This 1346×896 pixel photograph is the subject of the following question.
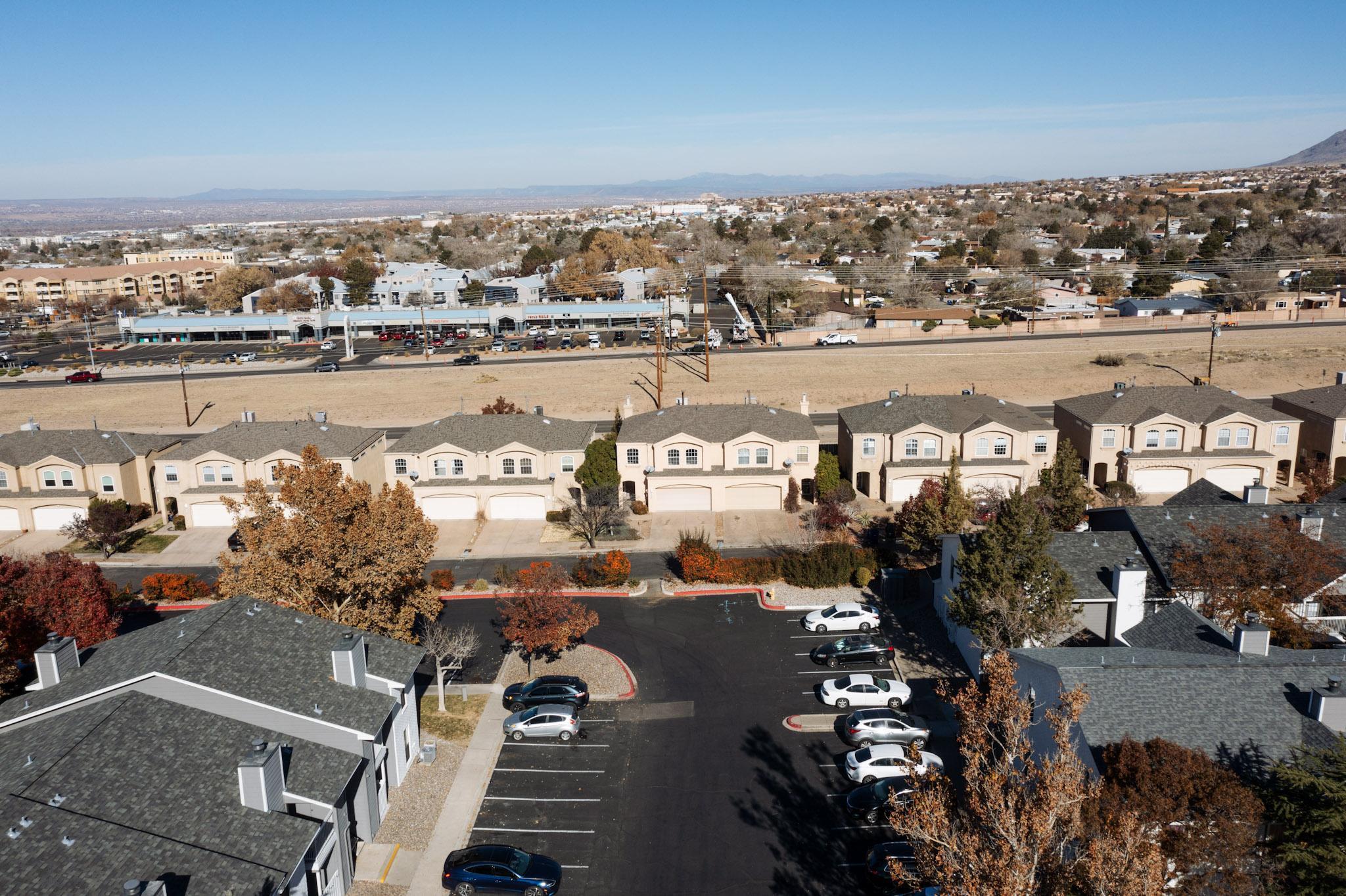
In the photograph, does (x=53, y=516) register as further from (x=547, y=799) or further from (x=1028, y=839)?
(x=1028, y=839)

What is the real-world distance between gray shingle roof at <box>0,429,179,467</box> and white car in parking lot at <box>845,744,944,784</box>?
47301 millimetres

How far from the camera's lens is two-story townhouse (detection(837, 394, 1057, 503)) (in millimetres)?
54688

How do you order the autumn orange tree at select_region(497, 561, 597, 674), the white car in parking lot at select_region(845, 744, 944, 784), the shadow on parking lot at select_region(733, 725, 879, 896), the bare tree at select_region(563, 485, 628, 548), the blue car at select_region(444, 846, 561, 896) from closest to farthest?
1. the blue car at select_region(444, 846, 561, 896)
2. the shadow on parking lot at select_region(733, 725, 879, 896)
3. the white car in parking lot at select_region(845, 744, 944, 784)
4. the autumn orange tree at select_region(497, 561, 597, 674)
5. the bare tree at select_region(563, 485, 628, 548)

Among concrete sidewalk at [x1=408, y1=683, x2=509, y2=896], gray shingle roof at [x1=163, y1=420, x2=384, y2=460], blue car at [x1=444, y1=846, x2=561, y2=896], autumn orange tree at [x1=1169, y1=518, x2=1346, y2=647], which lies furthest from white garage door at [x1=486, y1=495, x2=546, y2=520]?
autumn orange tree at [x1=1169, y1=518, x2=1346, y2=647]

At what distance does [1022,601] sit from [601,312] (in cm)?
10132

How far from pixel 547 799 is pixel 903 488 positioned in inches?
1292

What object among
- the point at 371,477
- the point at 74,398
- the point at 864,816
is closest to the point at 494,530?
the point at 371,477

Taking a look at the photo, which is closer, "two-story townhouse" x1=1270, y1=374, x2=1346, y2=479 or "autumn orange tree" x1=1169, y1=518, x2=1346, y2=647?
"autumn orange tree" x1=1169, y1=518, x2=1346, y2=647

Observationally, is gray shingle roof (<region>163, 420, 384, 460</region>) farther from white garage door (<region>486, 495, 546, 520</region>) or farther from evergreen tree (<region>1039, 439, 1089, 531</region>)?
evergreen tree (<region>1039, 439, 1089, 531</region>)

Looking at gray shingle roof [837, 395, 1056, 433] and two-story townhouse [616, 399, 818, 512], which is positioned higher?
gray shingle roof [837, 395, 1056, 433]

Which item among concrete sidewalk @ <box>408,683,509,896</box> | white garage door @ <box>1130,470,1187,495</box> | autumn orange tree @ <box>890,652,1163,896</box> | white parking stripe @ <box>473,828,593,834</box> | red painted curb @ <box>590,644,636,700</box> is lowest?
white parking stripe @ <box>473,828,593,834</box>

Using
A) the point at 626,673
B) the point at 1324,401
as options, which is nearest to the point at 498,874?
the point at 626,673

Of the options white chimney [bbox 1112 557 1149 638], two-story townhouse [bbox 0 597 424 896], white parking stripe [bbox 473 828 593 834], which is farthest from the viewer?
white chimney [bbox 1112 557 1149 638]

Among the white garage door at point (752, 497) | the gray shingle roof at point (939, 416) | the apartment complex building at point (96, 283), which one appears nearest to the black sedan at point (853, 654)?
the white garage door at point (752, 497)
